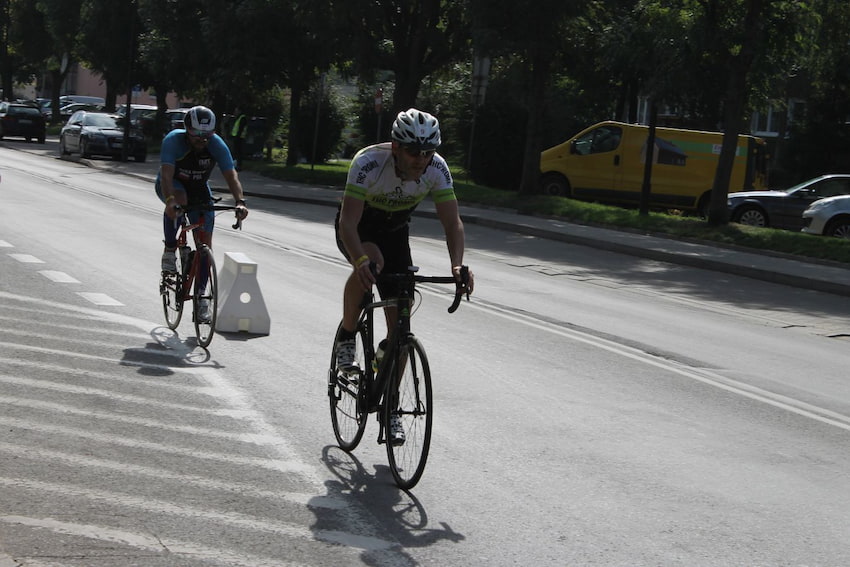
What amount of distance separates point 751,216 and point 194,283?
20.8 m

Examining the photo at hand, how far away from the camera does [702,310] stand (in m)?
15.0

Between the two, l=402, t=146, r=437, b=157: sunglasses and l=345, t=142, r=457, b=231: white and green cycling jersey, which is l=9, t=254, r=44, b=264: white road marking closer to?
l=345, t=142, r=457, b=231: white and green cycling jersey

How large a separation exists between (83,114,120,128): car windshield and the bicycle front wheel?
35593 mm

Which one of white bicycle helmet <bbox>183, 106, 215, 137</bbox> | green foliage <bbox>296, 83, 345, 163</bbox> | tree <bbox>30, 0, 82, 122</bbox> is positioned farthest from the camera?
tree <bbox>30, 0, 82, 122</bbox>

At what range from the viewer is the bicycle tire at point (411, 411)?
19.5 ft

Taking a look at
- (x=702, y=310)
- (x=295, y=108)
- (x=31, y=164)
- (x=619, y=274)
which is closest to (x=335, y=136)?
(x=295, y=108)

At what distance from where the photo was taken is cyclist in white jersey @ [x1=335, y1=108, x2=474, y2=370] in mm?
6008

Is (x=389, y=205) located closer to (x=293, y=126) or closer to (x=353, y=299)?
(x=353, y=299)

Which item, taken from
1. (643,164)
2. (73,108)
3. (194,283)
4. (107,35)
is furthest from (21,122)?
(194,283)

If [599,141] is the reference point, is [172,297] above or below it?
below

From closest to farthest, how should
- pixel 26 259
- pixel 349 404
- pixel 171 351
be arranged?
pixel 349 404 → pixel 171 351 → pixel 26 259

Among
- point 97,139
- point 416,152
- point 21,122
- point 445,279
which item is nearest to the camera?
point 445,279

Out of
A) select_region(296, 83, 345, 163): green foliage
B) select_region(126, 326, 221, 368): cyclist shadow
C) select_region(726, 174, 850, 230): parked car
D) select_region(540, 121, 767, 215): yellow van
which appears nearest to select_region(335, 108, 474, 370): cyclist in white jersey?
select_region(126, 326, 221, 368): cyclist shadow

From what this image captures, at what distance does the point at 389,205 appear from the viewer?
21.2ft
